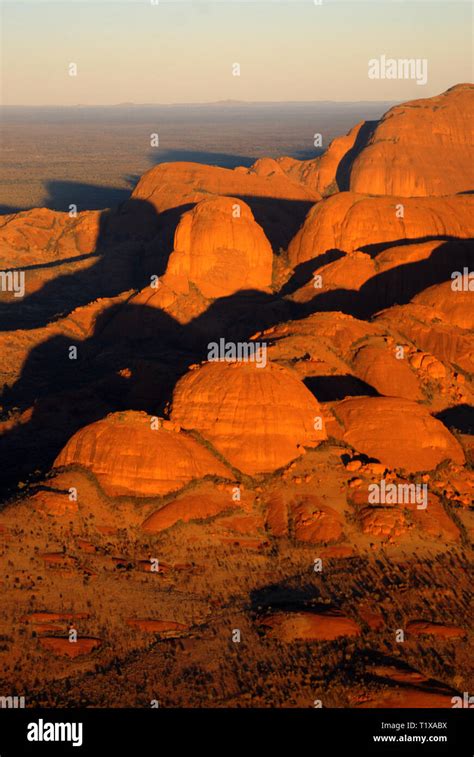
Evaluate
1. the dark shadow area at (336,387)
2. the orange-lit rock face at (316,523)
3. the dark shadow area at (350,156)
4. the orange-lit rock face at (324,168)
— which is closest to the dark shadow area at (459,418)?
the dark shadow area at (336,387)

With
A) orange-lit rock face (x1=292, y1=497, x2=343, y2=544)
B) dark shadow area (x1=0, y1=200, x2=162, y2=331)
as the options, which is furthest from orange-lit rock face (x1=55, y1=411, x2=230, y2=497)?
dark shadow area (x1=0, y1=200, x2=162, y2=331)

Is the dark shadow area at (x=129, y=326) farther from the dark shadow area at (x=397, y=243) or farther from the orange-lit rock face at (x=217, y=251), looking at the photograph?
the dark shadow area at (x=397, y=243)

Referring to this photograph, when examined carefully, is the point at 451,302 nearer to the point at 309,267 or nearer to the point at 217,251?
the point at 309,267

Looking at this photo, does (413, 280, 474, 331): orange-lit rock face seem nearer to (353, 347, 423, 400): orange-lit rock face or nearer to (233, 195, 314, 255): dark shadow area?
(353, 347, 423, 400): orange-lit rock face

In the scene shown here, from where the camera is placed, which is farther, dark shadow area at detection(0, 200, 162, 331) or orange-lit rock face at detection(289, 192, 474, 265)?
dark shadow area at detection(0, 200, 162, 331)

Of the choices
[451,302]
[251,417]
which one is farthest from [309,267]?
[251,417]
